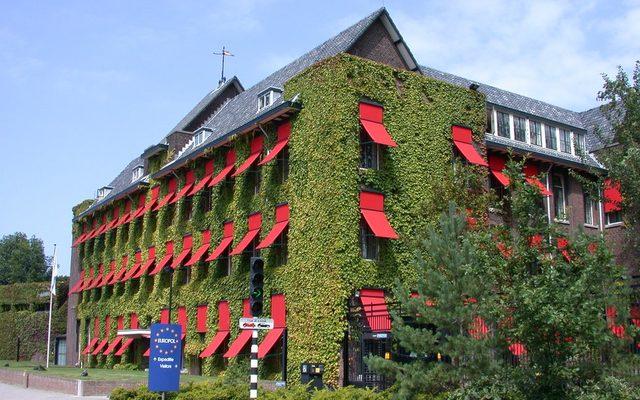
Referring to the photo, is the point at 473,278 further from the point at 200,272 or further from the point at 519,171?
the point at 200,272

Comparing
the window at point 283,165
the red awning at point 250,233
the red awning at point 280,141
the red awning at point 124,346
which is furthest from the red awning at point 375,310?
the red awning at point 124,346

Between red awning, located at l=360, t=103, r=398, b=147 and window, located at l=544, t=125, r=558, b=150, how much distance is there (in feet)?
41.1

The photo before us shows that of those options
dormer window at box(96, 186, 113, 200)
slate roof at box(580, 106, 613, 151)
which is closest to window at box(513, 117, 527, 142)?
slate roof at box(580, 106, 613, 151)

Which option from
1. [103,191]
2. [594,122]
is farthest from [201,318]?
[103,191]

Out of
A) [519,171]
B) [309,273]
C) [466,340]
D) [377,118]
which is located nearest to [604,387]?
[466,340]

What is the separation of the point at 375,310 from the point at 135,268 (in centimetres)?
2281

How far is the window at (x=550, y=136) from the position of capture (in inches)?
1572

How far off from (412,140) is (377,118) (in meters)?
2.04

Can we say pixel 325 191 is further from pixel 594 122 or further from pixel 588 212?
pixel 594 122

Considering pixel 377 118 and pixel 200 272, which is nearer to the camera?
pixel 377 118

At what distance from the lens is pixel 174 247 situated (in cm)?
4156

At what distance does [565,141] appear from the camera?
4084 cm

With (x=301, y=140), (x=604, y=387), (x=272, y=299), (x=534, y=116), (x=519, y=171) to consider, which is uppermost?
(x=534, y=116)

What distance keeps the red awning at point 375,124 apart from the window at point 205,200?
460 inches
